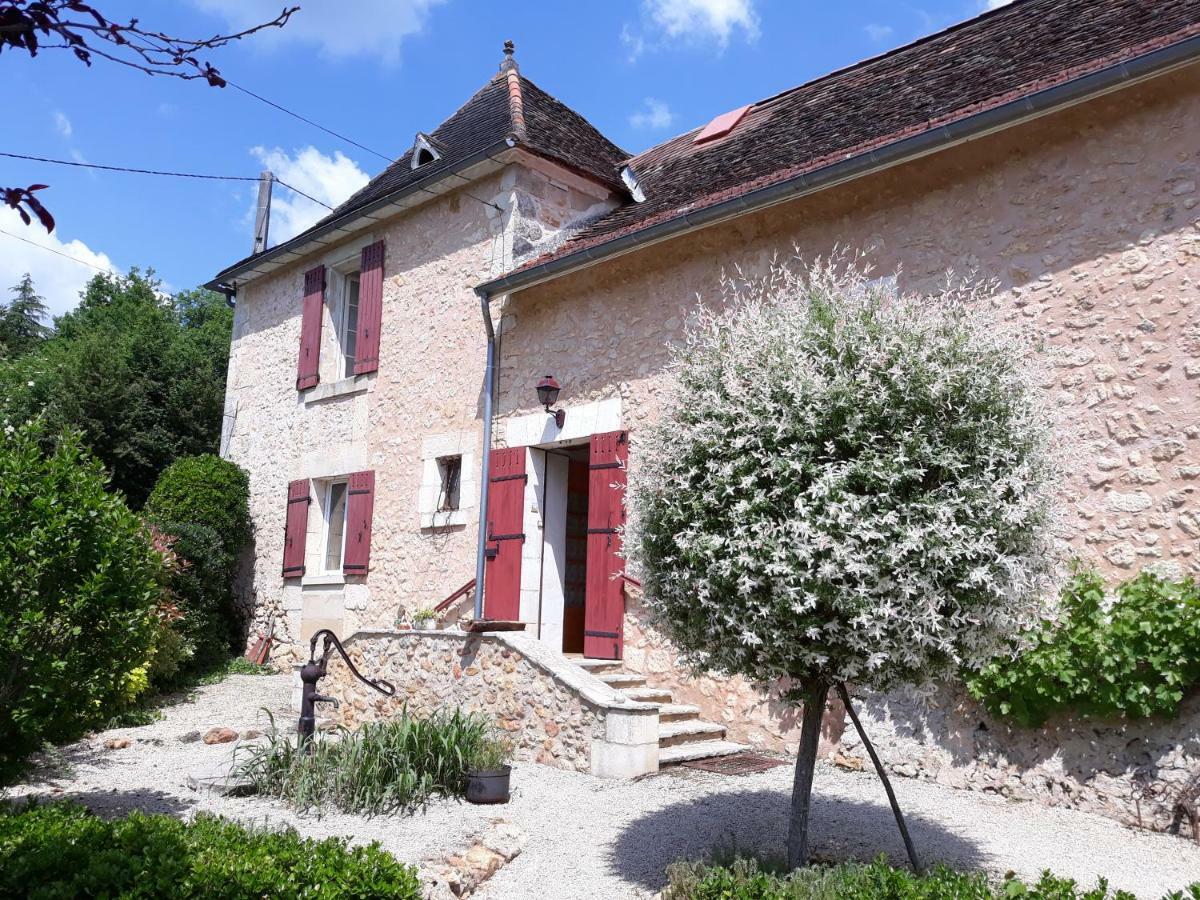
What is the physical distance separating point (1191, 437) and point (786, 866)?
332cm

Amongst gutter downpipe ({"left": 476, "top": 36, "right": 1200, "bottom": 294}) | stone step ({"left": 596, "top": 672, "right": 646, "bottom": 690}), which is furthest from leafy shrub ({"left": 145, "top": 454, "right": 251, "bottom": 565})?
stone step ({"left": 596, "top": 672, "right": 646, "bottom": 690})

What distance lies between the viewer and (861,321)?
385cm

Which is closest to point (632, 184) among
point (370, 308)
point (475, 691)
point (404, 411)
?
point (370, 308)

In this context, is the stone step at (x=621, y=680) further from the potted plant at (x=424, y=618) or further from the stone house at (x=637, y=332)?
the potted plant at (x=424, y=618)

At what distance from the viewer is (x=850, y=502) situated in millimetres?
3479

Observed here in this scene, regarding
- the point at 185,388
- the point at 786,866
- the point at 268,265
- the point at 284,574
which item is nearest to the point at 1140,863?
the point at 786,866

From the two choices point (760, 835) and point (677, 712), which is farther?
point (677, 712)

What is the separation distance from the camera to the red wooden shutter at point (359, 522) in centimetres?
1010

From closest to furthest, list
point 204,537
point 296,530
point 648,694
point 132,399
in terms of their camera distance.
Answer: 1. point 648,694
2. point 204,537
3. point 296,530
4. point 132,399

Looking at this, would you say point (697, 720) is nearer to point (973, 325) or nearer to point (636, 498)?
point (636, 498)

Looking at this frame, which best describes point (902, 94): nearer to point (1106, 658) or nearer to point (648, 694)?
point (1106, 658)

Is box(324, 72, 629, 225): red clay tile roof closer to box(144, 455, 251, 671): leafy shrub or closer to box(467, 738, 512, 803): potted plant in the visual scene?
box(144, 455, 251, 671): leafy shrub

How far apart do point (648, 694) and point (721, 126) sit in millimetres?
5856

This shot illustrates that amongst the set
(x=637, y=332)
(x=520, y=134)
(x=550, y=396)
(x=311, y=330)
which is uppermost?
(x=520, y=134)
